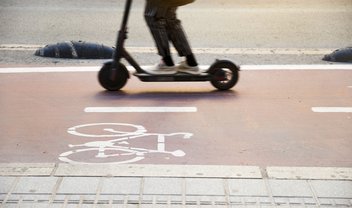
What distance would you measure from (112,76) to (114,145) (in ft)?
6.04

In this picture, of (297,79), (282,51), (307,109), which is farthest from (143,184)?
(282,51)

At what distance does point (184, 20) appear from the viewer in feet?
40.7

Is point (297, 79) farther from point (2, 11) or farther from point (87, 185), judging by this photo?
point (2, 11)

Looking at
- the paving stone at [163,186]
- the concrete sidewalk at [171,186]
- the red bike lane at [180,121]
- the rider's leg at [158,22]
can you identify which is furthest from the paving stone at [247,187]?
the rider's leg at [158,22]

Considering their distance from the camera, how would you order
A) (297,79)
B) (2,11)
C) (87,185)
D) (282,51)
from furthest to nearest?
(2,11), (282,51), (297,79), (87,185)

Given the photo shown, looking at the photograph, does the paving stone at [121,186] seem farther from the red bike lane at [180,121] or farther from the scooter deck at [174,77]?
the scooter deck at [174,77]

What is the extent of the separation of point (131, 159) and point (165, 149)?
1.23 feet

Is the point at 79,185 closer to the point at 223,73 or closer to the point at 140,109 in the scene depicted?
the point at 140,109

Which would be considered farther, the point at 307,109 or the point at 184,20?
the point at 184,20

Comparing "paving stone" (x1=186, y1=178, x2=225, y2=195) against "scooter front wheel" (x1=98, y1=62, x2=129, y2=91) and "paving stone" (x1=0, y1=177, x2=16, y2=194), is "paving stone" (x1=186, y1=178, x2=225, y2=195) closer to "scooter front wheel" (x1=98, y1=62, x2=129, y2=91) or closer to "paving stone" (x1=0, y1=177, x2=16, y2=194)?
"paving stone" (x1=0, y1=177, x2=16, y2=194)

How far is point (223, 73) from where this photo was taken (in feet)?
26.2

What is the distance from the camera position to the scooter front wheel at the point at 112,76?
796 centimetres

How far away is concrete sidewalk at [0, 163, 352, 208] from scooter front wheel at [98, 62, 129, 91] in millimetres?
2466

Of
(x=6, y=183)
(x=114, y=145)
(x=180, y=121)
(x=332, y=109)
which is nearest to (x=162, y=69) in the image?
(x=180, y=121)
